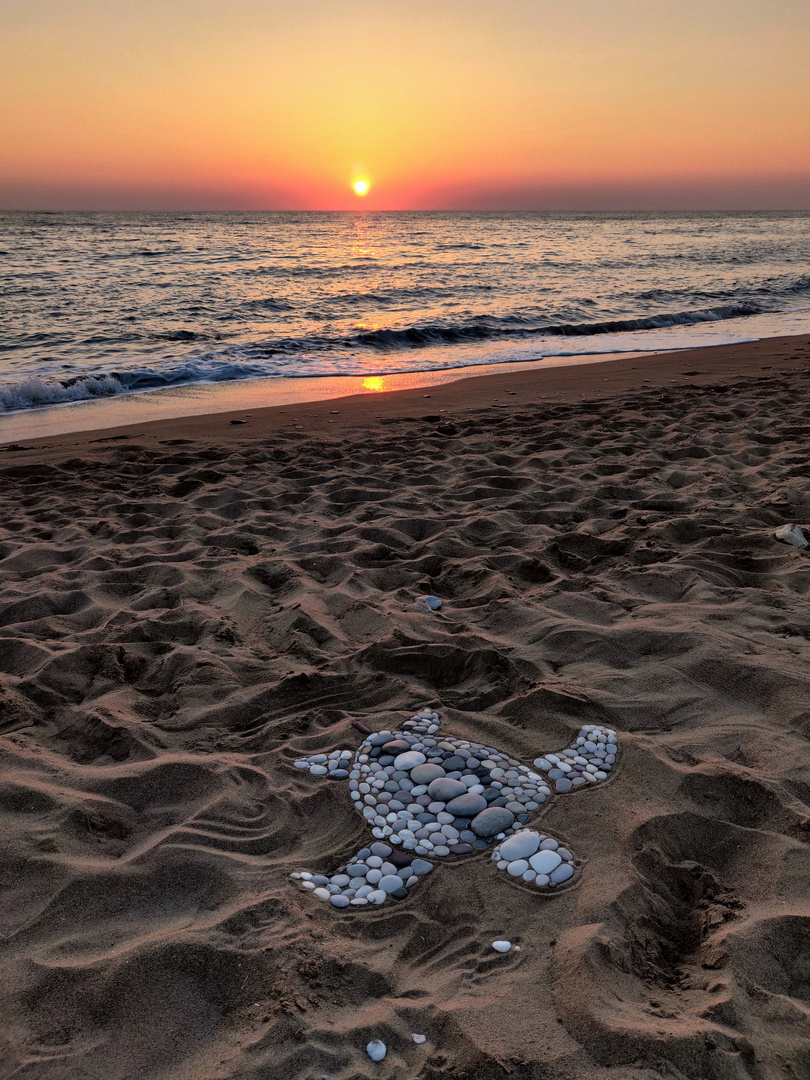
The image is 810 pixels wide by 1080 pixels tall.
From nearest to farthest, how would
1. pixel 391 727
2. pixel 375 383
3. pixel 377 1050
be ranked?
1. pixel 377 1050
2. pixel 391 727
3. pixel 375 383

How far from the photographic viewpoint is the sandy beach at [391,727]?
1563 millimetres

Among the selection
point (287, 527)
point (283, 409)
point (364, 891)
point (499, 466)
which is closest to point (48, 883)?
point (364, 891)

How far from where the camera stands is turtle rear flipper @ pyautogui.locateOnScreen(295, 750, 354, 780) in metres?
2.41

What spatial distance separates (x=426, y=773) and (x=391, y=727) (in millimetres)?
324

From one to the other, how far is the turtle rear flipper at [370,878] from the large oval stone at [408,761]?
0.33 m

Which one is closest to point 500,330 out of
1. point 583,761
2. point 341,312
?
point 341,312

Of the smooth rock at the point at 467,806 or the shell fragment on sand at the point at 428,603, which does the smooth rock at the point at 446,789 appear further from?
the shell fragment on sand at the point at 428,603

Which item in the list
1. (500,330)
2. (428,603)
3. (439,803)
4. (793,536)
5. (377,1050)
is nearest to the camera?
(377,1050)

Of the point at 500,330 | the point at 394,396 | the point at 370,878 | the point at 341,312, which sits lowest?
the point at 370,878

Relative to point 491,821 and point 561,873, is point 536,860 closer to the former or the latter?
point 561,873

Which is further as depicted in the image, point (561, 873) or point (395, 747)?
point (395, 747)

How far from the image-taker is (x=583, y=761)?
2.41 m

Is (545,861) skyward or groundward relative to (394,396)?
groundward

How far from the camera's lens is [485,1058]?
1.46m
